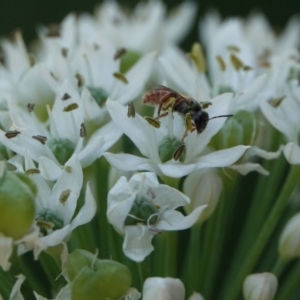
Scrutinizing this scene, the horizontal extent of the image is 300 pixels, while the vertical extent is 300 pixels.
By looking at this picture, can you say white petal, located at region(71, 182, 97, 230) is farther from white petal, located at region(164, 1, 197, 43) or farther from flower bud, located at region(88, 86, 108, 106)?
white petal, located at region(164, 1, 197, 43)

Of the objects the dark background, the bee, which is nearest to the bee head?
the bee

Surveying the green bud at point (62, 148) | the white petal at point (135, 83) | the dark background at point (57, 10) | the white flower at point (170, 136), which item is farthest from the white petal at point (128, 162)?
the dark background at point (57, 10)

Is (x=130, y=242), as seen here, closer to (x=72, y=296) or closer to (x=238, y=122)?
(x=72, y=296)

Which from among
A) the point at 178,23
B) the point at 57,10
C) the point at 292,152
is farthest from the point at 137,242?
the point at 57,10

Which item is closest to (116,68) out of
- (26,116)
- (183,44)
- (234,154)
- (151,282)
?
(26,116)

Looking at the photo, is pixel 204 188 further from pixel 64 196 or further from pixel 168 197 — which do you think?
pixel 64 196

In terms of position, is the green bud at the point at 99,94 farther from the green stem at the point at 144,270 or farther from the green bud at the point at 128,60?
the green stem at the point at 144,270

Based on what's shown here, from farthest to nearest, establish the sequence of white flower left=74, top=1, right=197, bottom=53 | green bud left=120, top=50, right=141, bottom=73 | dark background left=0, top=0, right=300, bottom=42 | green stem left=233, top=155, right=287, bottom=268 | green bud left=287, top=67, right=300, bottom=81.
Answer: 1. dark background left=0, top=0, right=300, bottom=42
2. white flower left=74, top=1, right=197, bottom=53
3. green bud left=120, top=50, right=141, bottom=73
4. green bud left=287, top=67, right=300, bottom=81
5. green stem left=233, top=155, right=287, bottom=268
